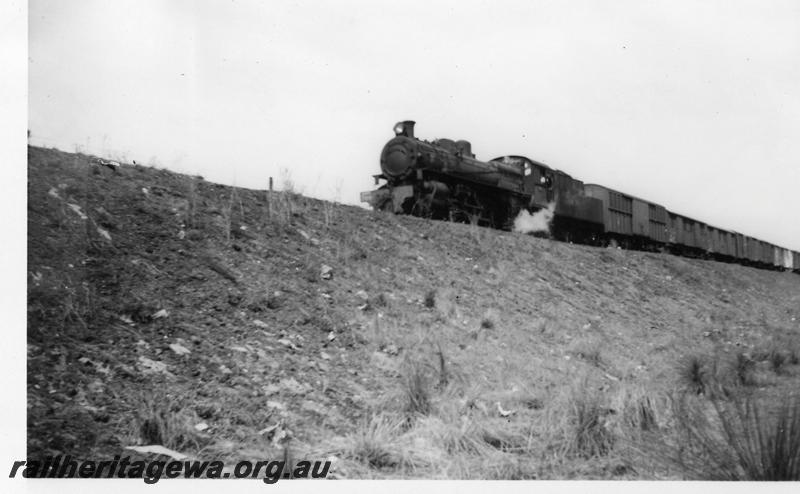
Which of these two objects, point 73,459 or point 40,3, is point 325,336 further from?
point 40,3

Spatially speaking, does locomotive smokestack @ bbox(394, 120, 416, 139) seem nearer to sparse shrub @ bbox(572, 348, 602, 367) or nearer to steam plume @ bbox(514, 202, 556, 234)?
steam plume @ bbox(514, 202, 556, 234)

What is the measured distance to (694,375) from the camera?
4324 millimetres

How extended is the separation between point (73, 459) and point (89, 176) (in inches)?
106

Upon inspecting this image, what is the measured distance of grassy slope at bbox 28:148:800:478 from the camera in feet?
10.2

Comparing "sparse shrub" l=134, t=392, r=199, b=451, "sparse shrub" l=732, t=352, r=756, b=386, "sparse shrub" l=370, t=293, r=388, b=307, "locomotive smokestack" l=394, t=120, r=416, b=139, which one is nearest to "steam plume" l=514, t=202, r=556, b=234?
"locomotive smokestack" l=394, t=120, r=416, b=139

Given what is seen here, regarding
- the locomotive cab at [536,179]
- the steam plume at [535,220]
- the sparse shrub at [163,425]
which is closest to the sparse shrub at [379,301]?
the sparse shrub at [163,425]

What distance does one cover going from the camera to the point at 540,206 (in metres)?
11.7

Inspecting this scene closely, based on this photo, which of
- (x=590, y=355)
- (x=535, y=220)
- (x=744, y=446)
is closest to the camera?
(x=744, y=446)

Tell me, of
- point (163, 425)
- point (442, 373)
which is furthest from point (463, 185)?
point (163, 425)

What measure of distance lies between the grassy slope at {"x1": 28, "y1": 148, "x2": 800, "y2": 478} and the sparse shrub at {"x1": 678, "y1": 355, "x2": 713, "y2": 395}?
5.1 inches

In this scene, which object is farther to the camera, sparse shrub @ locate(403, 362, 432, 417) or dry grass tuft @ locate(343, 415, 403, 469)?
sparse shrub @ locate(403, 362, 432, 417)

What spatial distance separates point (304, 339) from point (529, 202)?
8.32m

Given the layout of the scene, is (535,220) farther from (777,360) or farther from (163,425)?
(163,425)

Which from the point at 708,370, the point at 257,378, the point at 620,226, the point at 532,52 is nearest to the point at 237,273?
the point at 257,378
